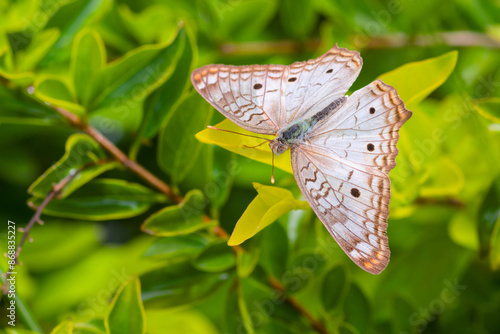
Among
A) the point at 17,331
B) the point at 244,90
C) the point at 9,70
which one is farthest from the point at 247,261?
the point at 9,70

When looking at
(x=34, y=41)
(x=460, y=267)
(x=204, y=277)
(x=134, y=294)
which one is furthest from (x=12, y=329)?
(x=460, y=267)

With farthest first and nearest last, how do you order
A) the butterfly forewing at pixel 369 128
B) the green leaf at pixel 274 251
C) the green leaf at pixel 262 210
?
1. the green leaf at pixel 274 251
2. the butterfly forewing at pixel 369 128
3. the green leaf at pixel 262 210

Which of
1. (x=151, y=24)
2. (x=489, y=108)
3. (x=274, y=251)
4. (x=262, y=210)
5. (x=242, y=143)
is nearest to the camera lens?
(x=262, y=210)

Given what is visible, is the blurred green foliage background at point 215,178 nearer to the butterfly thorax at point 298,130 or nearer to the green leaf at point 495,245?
the green leaf at point 495,245

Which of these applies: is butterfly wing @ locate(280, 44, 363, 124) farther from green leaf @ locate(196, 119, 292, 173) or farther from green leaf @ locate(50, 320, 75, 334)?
green leaf @ locate(50, 320, 75, 334)

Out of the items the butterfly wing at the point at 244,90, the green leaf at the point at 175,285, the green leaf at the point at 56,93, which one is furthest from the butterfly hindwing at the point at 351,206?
the green leaf at the point at 56,93

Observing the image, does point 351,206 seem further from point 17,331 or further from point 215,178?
point 17,331
